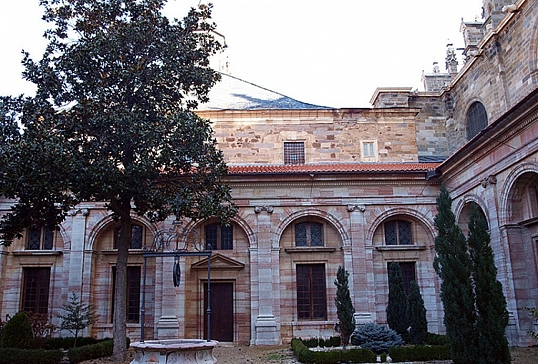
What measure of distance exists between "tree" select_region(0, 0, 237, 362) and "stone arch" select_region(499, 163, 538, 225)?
25.2 feet

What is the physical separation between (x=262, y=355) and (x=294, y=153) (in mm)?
9086

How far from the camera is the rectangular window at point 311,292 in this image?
1908cm

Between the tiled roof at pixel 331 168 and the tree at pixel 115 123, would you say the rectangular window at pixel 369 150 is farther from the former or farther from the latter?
the tree at pixel 115 123

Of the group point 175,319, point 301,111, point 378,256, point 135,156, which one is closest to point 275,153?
point 301,111

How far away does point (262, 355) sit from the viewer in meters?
15.6

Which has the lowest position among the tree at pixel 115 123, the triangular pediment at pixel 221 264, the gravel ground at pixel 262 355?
the gravel ground at pixel 262 355

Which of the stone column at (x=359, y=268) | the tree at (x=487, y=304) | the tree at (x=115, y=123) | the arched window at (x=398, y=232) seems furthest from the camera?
the arched window at (x=398, y=232)

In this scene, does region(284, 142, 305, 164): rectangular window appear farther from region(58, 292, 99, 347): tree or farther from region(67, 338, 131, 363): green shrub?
region(67, 338, 131, 363): green shrub

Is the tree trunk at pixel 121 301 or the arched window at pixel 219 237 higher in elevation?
the arched window at pixel 219 237

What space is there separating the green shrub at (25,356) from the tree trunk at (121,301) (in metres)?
1.63

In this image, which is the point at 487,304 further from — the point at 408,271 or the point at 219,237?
the point at 219,237

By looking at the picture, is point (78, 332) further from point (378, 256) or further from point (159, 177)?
point (378, 256)

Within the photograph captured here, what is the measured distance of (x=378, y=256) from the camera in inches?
764

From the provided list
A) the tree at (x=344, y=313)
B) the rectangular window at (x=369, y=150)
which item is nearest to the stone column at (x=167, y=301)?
the tree at (x=344, y=313)
